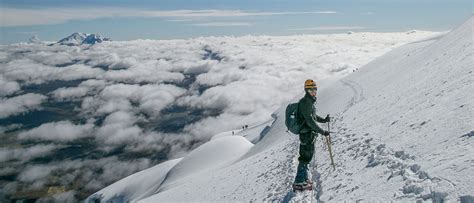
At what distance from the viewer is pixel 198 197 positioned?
781 inches

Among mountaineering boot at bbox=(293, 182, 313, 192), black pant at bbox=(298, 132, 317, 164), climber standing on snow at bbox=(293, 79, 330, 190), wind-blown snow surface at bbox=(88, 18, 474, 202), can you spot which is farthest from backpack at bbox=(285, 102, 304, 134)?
wind-blown snow surface at bbox=(88, 18, 474, 202)

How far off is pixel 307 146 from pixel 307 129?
0.73 meters

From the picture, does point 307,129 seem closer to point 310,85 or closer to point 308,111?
point 308,111

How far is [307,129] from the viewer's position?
35.3ft

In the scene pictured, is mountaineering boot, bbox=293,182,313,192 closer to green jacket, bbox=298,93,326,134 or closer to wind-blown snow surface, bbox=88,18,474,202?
wind-blown snow surface, bbox=88,18,474,202

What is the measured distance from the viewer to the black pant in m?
11.0

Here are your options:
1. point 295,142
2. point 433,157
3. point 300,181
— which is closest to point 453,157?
point 433,157

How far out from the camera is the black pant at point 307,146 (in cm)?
1100

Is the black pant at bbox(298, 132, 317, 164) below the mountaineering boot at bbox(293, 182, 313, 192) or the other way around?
the other way around

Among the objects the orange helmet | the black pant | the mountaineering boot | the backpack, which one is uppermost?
the orange helmet

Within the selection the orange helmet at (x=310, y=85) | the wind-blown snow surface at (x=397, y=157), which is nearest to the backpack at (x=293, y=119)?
the orange helmet at (x=310, y=85)

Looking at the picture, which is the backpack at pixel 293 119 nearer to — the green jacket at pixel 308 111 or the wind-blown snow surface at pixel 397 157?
the green jacket at pixel 308 111

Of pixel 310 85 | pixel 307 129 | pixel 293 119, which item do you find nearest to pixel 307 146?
pixel 307 129

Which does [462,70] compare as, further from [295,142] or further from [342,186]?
[342,186]
